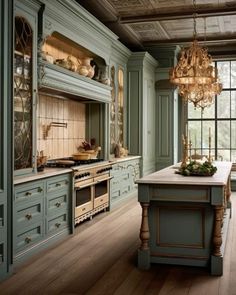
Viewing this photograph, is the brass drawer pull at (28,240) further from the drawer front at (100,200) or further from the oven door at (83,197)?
the drawer front at (100,200)

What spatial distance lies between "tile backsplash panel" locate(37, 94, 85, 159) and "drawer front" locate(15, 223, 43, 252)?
1473mm

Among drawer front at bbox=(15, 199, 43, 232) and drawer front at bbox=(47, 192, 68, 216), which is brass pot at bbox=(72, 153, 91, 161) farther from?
drawer front at bbox=(15, 199, 43, 232)

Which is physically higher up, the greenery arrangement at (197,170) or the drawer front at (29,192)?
the greenery arrangement at (197,170)

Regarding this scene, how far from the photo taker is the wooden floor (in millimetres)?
3451

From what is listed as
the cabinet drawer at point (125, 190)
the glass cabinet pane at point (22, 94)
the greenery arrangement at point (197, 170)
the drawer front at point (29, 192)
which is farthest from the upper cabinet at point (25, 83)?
the cabinet drawer at point (125, 190)

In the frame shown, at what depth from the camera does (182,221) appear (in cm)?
405

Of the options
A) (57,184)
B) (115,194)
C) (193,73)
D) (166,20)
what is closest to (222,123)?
(166,20)

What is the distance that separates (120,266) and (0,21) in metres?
2.45

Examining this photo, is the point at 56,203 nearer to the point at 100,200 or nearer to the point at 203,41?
the point at 100,200

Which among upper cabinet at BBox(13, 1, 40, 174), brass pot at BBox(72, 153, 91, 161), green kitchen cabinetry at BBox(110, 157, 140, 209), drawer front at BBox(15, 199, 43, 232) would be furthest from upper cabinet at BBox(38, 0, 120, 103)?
drawer front at BBox(15, 199, 43, 232)

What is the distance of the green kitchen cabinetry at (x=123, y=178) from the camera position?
7.25 m

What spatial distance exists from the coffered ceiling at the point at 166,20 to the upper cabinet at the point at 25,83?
228cm

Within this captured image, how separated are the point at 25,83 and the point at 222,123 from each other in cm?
658

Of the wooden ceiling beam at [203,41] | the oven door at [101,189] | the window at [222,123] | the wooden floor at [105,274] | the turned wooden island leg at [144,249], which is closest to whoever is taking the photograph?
the wooden floor at [105,274]
